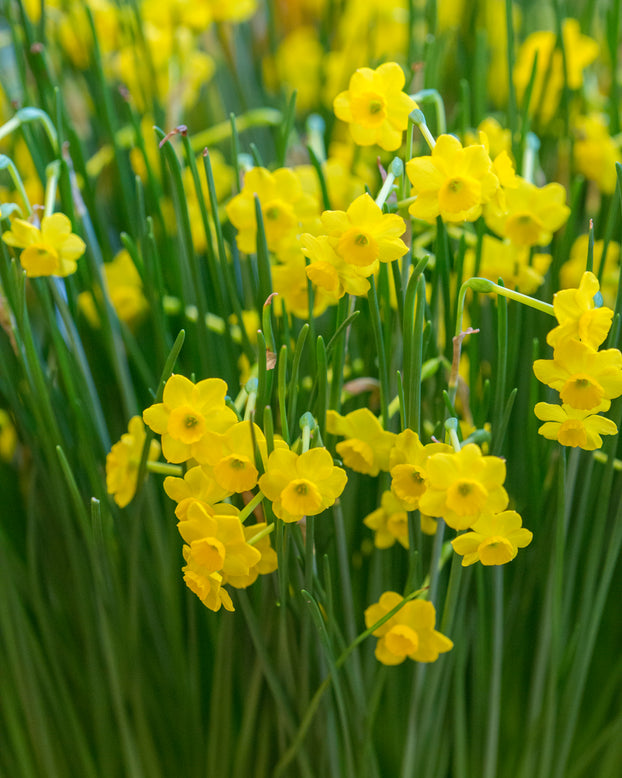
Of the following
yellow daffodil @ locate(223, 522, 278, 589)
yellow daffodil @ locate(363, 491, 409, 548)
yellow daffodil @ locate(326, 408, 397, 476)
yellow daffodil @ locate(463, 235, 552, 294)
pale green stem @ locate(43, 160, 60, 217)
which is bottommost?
yellow daffodil @ locate(363, 491, 409, 548)

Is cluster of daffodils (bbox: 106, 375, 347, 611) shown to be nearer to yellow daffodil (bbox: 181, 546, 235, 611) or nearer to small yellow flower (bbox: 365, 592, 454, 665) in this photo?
yellow daffodil (bbox: 181, 546, 235, 611)

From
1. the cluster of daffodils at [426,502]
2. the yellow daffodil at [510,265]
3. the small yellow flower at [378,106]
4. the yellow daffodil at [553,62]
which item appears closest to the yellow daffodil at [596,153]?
Answer: the yellow daffodil at [553,62]

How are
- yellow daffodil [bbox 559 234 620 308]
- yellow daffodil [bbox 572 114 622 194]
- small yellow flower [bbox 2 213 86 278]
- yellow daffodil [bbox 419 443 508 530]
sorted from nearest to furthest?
yellow daffodil [bbox 419 443 508 530], small yellow flower [bbox 2 213 86 278], yellow daffodil [bbox 559 234 620 308], yellow daffodil [bbox 572 114 622 194]

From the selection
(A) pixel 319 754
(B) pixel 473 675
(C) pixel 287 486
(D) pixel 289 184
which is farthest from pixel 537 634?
(D) pixel 289 184

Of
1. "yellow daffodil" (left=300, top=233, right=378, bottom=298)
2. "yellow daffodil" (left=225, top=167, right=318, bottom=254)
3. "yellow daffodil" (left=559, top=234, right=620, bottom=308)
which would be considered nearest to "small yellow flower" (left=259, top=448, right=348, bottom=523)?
"yellow daffodil" (left=300, top=233, right=378, bottom=298)

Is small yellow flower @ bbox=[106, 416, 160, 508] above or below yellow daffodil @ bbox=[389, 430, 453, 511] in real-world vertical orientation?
below

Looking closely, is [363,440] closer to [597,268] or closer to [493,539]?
[493,539]

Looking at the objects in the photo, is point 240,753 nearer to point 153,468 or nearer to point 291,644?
point 291,644
